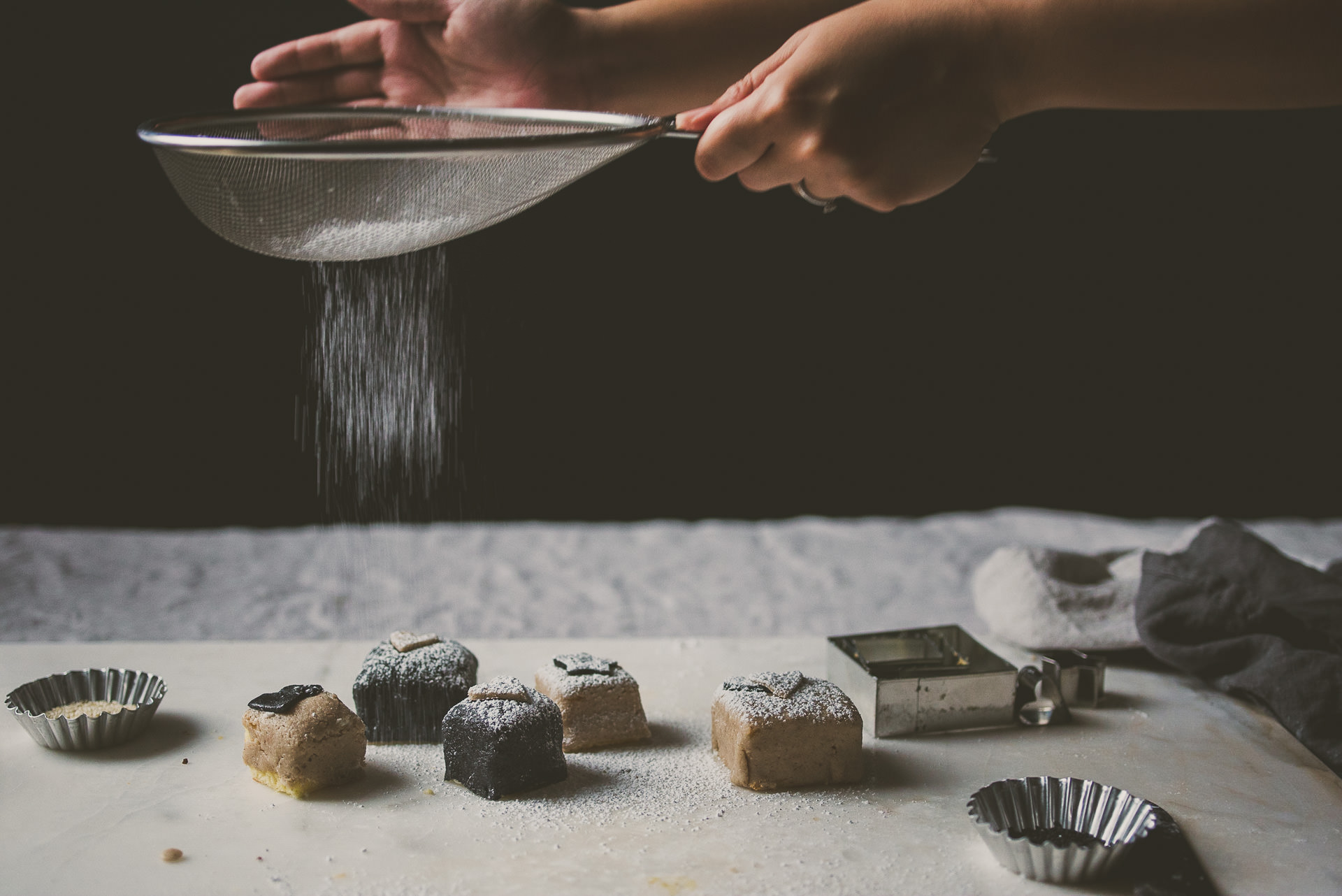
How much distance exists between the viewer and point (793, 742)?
1.58m

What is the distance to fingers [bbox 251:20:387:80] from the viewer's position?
1915 millimetres

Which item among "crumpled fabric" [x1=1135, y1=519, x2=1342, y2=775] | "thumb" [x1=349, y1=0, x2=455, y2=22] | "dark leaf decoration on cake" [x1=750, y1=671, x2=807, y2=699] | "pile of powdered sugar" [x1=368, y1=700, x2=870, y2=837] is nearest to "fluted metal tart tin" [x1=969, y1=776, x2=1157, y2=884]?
"pile of powdered sugar" [x1=368, y1=700, x2=870, y2=837]

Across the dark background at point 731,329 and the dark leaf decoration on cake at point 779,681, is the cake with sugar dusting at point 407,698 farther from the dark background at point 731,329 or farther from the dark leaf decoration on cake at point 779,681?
the dark background at point 731,329

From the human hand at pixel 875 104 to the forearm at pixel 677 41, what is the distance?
0.48 m

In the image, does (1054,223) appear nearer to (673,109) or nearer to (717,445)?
(717,445)

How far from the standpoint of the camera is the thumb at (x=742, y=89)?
151 cm

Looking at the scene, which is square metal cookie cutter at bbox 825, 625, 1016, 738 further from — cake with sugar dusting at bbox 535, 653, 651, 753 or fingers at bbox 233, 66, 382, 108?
fingers at bbox 233, 66, 382, 108

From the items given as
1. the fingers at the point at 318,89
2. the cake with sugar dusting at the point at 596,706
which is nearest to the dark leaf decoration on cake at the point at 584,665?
the cake with sugar dusting at the point at 596,706

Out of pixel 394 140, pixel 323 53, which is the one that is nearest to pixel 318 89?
pixel 323 53

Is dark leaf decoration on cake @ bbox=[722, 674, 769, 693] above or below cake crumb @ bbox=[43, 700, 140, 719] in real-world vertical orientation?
above

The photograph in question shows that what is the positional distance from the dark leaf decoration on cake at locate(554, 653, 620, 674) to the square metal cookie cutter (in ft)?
1.19

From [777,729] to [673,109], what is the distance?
1061 mm

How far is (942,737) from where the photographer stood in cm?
177

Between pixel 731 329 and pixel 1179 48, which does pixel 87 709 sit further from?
pixel 731 329
